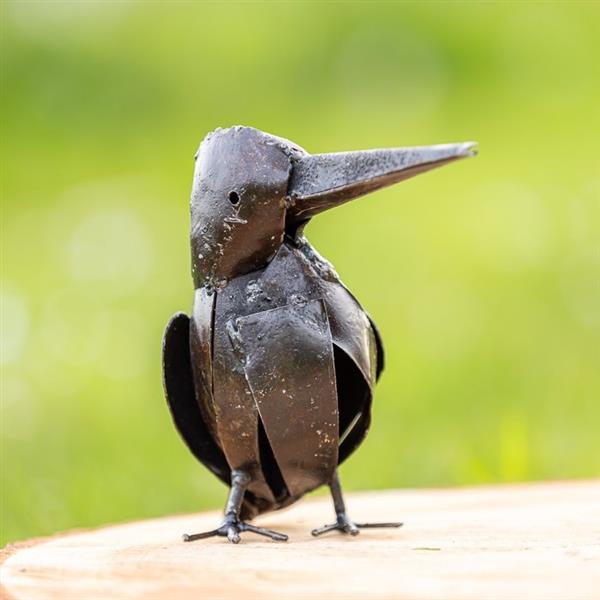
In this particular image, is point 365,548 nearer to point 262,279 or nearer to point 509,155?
point 262,279

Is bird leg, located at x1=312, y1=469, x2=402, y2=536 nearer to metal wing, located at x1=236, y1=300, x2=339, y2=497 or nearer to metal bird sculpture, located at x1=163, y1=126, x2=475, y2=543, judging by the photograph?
metal bird sculpture, located at x1=163, y1=126, x2=475, y2=543

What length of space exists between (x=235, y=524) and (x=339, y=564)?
59cm

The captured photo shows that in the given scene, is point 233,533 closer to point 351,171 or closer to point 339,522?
point 339,522

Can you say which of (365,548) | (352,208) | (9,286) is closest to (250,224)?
(365,548)

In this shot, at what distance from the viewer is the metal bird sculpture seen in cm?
295

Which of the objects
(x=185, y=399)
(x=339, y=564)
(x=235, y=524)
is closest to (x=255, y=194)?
(x=185, y=399)

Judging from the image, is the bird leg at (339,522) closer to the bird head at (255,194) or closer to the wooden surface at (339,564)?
the wooden surface at (339,564)

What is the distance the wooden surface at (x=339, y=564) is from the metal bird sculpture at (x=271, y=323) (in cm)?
23

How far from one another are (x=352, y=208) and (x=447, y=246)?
3.40 feet

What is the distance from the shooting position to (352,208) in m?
8.74

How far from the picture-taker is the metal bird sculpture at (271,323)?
9.66ft

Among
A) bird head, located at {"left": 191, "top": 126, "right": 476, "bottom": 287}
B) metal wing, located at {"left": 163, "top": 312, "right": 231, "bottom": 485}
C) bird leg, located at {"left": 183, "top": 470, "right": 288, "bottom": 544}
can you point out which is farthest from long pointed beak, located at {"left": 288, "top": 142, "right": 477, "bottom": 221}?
bird leg, located at {"left": 183, "top": 470, "right": 288, "bottom": 544}

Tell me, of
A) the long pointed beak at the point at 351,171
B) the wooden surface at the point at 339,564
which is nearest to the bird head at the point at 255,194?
the long pointed beak at the point at 351,171

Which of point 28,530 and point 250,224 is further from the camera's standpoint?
point 28,530
